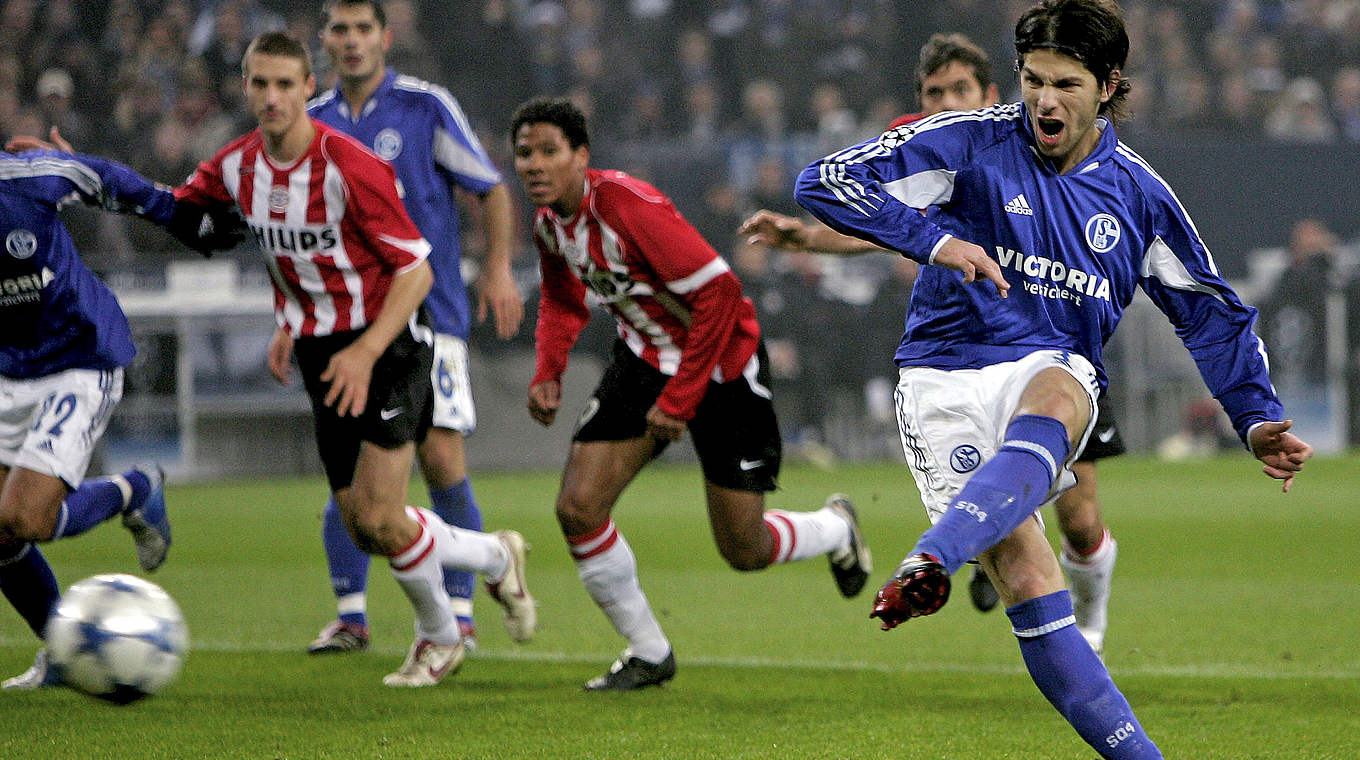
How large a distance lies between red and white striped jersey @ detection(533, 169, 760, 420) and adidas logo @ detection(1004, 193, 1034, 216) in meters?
1.39

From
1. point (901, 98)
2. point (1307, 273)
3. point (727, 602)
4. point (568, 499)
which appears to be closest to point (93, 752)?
point (568, 499)

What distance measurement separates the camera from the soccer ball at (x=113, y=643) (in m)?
3.54

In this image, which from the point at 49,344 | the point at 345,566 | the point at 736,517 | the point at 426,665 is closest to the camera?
the point at 49,344

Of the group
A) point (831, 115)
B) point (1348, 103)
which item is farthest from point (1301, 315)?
point (831, 115)

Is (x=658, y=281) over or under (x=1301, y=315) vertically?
over

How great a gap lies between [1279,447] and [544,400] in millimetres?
2455

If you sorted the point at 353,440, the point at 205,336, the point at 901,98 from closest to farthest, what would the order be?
1. the point at 353,440
2. the point at 205,336
3. the point at 901,98

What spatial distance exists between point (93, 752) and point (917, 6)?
14.1 meters

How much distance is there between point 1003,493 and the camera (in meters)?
2.90

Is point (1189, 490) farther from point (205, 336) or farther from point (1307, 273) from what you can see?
point (205, 336)

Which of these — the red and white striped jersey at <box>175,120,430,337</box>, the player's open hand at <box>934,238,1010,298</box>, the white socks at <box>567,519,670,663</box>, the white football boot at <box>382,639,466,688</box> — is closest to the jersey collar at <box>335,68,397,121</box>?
the red and white striped jersey at <box>175,120,430,337</box>

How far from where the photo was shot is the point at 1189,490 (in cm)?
1111

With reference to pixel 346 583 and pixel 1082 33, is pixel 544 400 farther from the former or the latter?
pixel 1082 33

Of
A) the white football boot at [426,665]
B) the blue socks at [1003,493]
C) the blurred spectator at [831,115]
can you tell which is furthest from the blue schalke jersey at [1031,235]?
the blurred spectator at [831,115]
